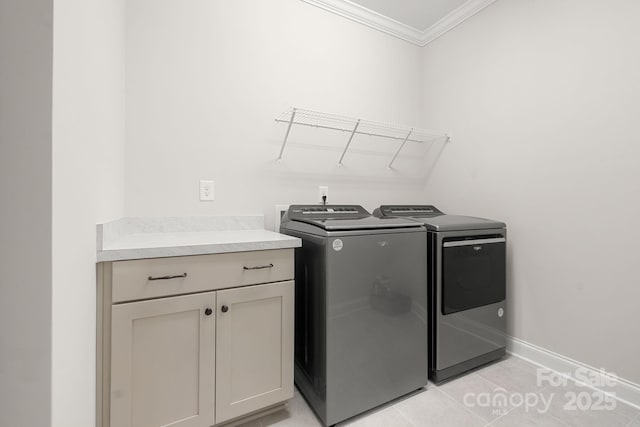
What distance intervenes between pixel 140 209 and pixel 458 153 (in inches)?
89.6

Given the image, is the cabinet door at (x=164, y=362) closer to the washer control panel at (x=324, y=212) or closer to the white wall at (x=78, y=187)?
the white wall at (x=78, y=187)

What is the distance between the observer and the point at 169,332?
1116 mm

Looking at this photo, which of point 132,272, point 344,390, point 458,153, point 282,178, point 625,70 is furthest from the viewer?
point 458,153

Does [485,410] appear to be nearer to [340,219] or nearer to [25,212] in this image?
[340,219]

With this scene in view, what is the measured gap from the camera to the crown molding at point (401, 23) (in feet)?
6.96

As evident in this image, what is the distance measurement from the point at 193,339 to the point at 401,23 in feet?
9.00

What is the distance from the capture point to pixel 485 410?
142 centimetres

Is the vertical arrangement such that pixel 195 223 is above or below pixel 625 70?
below

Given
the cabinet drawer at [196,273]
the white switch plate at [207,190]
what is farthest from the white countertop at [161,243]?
the white switch plate at [207,190]

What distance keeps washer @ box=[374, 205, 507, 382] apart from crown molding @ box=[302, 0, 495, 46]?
1646mm

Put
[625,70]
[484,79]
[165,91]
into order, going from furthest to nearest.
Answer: [484,79] < [165,91] < [625,70]

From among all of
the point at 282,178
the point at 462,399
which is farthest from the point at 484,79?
the point at 462,399

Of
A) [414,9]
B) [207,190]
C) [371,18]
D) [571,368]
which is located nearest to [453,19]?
[414,9]

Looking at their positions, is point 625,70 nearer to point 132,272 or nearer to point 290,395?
point 290,395
